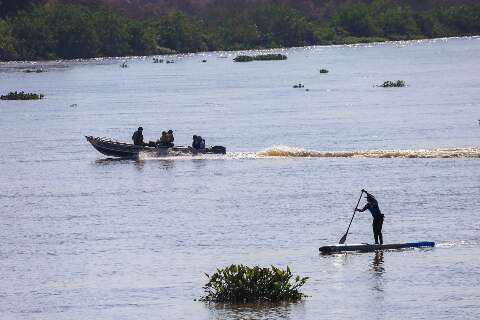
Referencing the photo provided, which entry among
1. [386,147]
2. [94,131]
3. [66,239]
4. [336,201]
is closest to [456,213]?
[336,201]

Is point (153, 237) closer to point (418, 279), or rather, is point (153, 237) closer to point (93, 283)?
point (93, 283)

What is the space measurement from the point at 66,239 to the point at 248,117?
2189 inches

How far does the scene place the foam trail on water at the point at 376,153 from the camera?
72.2m

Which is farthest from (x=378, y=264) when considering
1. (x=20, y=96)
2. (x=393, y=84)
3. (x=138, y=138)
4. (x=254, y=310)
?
(x=20, y=96)

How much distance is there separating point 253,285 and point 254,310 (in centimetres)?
81

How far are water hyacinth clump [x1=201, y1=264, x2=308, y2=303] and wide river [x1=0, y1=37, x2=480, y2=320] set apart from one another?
1.54 feet

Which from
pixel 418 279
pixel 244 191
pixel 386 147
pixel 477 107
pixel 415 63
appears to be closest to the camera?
pixel 418 279

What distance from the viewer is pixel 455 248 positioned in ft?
151

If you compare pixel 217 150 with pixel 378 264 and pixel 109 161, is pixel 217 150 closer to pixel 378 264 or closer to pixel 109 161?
pixel 109 161

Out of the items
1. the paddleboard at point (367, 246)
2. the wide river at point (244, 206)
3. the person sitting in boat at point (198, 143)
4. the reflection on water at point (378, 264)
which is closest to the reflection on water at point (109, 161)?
the wide river at point (244, 206)

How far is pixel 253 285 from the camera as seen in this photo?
3794 centimetres

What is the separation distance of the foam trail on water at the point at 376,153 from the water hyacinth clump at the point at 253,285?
35131mm

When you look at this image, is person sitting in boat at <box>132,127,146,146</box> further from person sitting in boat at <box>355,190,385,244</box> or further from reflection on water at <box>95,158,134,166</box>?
person sitting in boat at <box>355,190,385,244</box>

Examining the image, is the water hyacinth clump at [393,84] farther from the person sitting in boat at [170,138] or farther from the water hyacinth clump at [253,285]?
the water hyacinth clump at [253,285]
